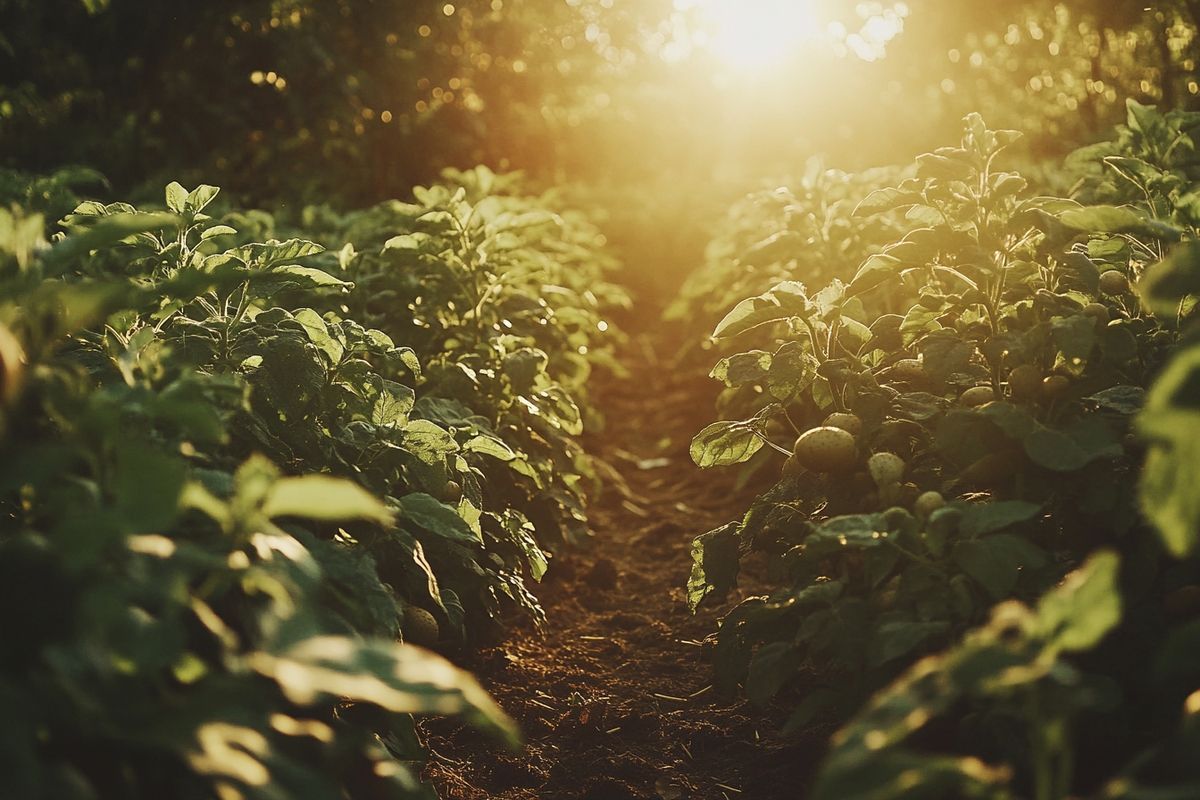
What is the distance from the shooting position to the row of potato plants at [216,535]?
1.25 meters

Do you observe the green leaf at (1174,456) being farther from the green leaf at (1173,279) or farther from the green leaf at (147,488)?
the green leaf at (147,488)

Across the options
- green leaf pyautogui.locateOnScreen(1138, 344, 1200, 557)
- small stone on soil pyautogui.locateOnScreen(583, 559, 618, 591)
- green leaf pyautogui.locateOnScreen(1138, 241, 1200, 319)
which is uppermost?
small stone on soil pyautogui.locateOnScreen(583, 559, 618, 591)

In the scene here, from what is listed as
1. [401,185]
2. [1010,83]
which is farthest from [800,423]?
[1010,83]

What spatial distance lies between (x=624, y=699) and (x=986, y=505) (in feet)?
4.55

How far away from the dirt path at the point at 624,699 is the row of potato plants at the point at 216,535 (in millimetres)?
218

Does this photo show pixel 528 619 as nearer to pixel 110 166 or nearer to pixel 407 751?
pixel 407 751

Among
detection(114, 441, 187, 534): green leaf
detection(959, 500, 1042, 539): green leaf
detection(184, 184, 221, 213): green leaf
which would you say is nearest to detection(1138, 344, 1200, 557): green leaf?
detection(959, 500, 1042, 539): green leaf

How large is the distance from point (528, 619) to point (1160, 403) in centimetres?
262

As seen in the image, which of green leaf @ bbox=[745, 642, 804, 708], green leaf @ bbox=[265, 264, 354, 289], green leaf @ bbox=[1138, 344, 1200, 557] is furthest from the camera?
green leaf @ bbox=[265, 264, 354, 289]

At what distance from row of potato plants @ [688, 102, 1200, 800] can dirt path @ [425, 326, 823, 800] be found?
26cm

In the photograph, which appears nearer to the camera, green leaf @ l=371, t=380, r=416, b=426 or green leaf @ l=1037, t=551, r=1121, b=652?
green leaf @ l=1037, t=551, r=1121, b=652

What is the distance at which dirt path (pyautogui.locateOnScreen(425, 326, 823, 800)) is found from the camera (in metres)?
2.54

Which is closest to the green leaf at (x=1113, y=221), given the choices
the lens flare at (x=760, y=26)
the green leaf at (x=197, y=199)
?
the green leaf at (x=197, y=199)

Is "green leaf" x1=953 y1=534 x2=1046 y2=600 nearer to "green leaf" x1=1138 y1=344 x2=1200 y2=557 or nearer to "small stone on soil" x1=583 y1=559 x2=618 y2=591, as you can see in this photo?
"green leaf" x1=1138 y1=344 x2=1200 y2=557
